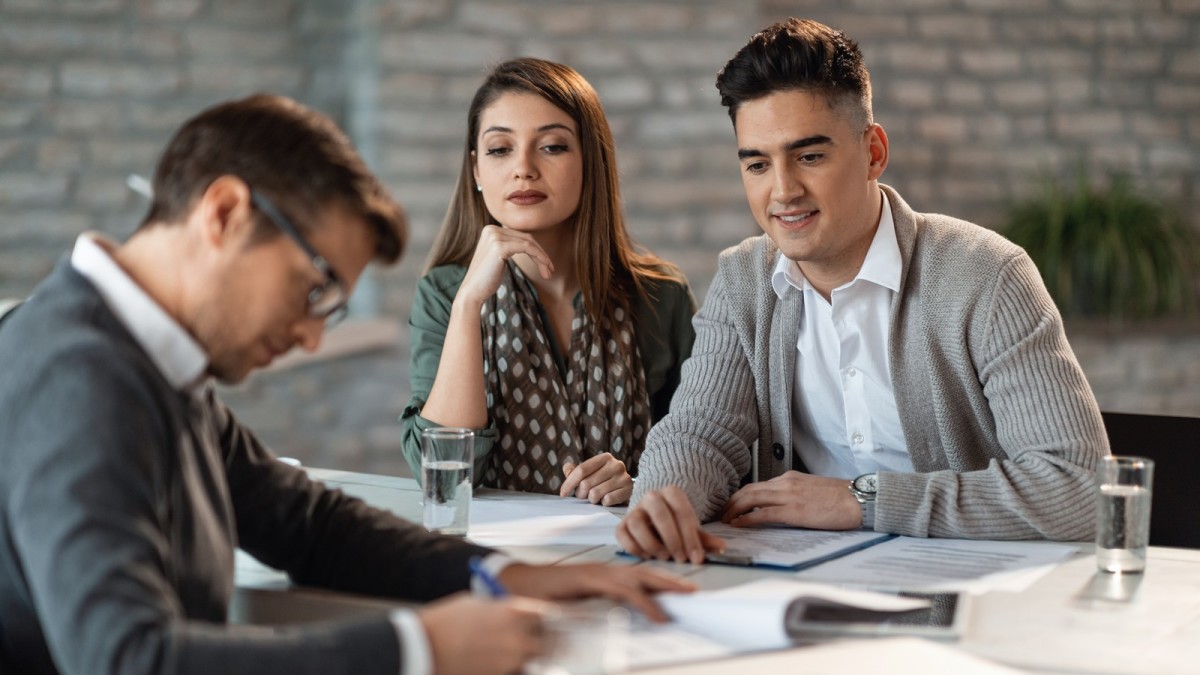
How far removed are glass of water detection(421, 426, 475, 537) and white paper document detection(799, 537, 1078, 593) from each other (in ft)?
1.60

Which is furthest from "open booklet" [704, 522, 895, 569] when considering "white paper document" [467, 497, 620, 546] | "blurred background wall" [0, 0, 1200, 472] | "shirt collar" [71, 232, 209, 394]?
"blurred background wall" [0, 0, 1200, 472]

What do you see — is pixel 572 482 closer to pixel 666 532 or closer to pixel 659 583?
pixel 666 532

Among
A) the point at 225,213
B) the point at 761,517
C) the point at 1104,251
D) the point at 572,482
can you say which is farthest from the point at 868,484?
the point at 1104,251

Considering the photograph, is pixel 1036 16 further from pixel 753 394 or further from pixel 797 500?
pixel 797 500

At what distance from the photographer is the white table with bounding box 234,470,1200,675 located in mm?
1342

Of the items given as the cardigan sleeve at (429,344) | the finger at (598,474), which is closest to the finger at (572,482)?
the finger at (598,474)

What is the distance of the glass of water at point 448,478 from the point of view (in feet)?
6.03

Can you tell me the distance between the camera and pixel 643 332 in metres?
2.66

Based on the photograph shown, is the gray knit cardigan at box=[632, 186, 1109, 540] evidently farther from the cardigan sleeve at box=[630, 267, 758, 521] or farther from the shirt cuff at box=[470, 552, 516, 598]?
the shirt cuff at box=[470, 552, 516, 598]

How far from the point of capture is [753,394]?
2.32m

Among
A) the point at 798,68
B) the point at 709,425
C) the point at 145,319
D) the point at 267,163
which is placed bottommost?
the point at 709,425

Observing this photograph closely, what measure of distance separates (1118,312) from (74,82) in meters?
4.09

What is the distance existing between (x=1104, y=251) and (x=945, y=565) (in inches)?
162

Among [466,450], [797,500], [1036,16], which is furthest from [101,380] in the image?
[1036,16]
